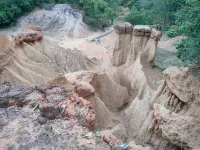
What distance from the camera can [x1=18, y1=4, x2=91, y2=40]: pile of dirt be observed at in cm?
2269

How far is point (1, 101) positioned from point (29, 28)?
8916 millimetres

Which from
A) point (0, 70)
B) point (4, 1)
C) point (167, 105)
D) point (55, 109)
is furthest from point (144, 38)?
point (4, 1)

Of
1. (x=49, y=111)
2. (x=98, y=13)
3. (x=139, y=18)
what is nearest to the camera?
(x=49, y=111)

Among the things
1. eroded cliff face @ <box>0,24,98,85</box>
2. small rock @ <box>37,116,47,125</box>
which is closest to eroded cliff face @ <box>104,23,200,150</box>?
eroded cliff face @ <box>0,24,98,85</box>

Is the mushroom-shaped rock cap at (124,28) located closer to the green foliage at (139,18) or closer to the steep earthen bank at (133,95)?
the steep earthen bank at (133,95)

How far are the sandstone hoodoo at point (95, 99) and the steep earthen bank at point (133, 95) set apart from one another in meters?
0.02

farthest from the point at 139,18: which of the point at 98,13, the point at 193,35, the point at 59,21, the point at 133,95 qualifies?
the point at 193,35

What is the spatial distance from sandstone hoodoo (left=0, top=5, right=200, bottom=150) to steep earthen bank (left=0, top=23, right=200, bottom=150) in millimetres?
23

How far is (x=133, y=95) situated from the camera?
11094 millimetres

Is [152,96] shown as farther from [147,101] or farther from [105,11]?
[105,11]

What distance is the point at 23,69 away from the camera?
34.1 feet

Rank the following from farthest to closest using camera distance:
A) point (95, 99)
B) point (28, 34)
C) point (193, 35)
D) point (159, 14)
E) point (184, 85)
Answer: point (159, 14)
point (28, 34)
point (193, 35)
point (95, 99)
point (184, 85)

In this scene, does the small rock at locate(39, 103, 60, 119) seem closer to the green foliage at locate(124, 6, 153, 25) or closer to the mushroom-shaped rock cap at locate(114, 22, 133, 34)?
the mushroom-shaped rock cap at locate(114, 22, 133, 34)

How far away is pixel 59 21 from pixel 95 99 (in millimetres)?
16931
